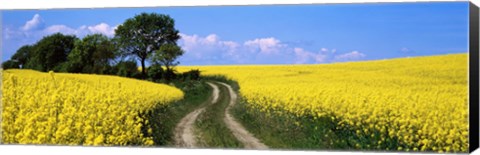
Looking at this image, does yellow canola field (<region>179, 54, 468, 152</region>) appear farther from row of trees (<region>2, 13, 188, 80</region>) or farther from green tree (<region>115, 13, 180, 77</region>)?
green tree (<region>115, 13, 180, 77</region>)

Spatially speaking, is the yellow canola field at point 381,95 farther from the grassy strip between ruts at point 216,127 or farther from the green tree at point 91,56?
the green tree at point 91,56

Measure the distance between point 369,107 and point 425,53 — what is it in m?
0.96

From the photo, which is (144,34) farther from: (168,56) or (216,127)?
(216,127)

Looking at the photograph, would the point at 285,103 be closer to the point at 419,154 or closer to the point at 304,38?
the point at 304,38

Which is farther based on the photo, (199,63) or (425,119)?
(199,63)

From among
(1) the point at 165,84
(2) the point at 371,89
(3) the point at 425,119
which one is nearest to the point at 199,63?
(1) the point at 165,84

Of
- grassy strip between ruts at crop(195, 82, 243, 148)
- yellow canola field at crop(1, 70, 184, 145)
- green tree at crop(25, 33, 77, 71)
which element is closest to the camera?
yellow canola field at crop(1, 70, 184, 145)

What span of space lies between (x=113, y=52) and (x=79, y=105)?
81 cm

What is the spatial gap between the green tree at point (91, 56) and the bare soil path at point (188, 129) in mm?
1225

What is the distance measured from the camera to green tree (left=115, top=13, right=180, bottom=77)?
1121 centimetres

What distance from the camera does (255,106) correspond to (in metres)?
11.4

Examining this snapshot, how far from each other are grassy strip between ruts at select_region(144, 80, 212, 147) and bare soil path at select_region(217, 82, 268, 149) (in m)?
0.29

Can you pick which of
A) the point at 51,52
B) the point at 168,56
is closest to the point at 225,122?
the point at 168,56

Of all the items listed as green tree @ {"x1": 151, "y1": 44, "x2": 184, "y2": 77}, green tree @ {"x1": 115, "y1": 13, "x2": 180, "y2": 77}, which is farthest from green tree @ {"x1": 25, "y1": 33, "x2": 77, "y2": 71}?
green tree @ {"x1": 151, "y1": 44, "x2": 184, "y2": 77}
